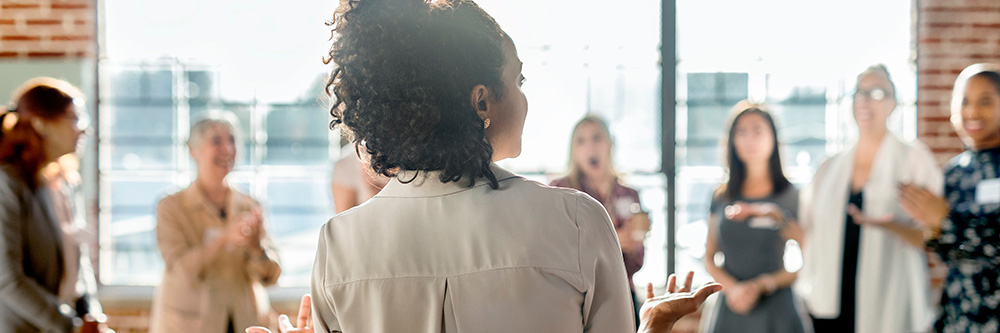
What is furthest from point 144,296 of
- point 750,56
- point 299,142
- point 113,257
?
point 750,56

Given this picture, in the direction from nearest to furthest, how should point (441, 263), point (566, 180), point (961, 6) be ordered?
point (441, 263) → point (566, 180) → point (961, 6)

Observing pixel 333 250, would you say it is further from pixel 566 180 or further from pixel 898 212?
pixel 898 212

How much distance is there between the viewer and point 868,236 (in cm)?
312

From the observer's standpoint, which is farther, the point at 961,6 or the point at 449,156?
the point at 961,6

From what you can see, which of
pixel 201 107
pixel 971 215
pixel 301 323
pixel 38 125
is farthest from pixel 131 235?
pixel 971 215

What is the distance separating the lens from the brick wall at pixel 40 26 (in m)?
3.69

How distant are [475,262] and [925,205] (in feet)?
7.39

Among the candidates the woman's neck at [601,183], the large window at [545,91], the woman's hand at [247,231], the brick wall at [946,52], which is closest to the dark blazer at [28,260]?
the woman's hand at [247,231]

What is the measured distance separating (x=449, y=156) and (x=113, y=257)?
3.69 m

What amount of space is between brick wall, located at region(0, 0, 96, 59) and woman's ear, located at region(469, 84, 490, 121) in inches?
141

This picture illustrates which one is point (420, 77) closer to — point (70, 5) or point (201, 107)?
point (201, 107)

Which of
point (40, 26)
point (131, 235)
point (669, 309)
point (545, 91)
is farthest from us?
point (131, 235)

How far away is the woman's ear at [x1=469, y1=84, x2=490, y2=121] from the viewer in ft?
2.64

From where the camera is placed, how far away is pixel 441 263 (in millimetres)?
798
